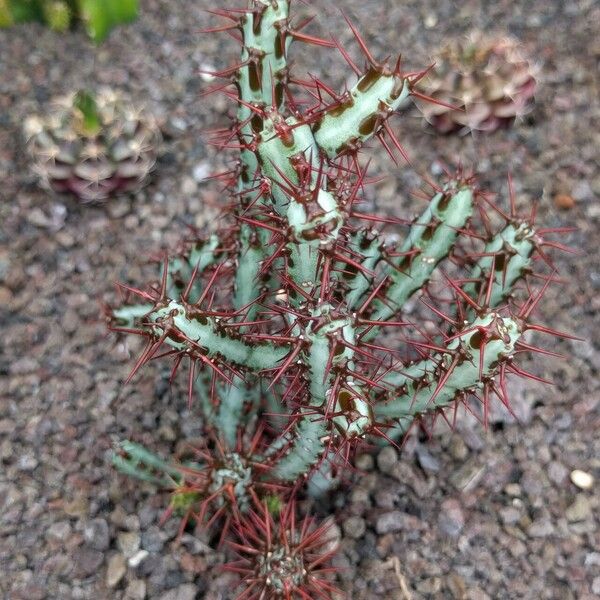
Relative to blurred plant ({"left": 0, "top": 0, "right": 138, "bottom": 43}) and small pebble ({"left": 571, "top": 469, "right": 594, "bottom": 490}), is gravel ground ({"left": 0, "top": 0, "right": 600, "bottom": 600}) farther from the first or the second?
blurred plant ({"left": 0, "top": 0, "right": 138, "bottom": 43})

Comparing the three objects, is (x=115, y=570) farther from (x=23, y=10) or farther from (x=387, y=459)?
(x=23, y=10)

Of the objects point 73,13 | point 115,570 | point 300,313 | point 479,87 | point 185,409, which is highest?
point 300,313

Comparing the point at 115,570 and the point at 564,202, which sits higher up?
the point at 564,202

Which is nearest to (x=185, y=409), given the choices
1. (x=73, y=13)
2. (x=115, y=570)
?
(x=115, y=570)

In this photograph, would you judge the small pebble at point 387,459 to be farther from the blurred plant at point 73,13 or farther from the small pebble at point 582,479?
the blurred plant at point 73,13

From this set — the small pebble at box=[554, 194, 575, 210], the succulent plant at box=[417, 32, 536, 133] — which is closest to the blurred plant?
the succulent plant at box=[417, 32, 536, 133]

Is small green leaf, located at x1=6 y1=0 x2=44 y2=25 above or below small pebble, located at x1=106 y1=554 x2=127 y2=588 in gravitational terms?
above
